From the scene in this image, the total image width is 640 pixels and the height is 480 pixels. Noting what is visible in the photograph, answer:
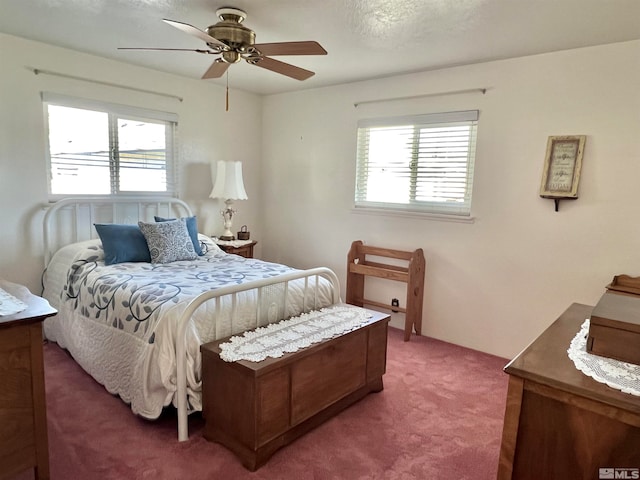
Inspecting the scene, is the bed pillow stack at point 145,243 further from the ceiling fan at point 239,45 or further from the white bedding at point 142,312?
the ceiling fan at point 239,45

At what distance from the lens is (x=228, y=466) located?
191 centimetres

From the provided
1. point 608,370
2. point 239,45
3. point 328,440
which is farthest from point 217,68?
point 608,370

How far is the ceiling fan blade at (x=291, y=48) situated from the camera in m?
2.16

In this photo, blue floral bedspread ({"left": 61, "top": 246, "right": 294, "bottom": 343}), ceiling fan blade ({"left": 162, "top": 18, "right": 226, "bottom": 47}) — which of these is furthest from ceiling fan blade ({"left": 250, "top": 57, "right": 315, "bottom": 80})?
blue floral bedspread ({"left": 61, "top": 246, "right": 294, "bottom": 343})

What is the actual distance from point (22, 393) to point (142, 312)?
755 mm

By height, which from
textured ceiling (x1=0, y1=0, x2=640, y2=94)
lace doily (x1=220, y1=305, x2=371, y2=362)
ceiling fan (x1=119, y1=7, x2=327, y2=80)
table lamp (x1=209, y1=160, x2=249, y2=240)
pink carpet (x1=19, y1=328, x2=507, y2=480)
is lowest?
pink carpet (x1=19, y1=328, x2=507, y2=480)

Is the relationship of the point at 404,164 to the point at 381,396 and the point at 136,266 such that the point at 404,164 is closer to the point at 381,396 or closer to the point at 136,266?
the point at 381,396

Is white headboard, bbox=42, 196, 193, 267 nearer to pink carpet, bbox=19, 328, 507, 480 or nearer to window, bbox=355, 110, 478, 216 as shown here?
pink carpet, bbox=19, 328, 507, 480

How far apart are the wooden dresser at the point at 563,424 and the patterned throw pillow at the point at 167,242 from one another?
103 inches

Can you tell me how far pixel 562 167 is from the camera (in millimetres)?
2889

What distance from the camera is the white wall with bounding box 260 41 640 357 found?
2.73m

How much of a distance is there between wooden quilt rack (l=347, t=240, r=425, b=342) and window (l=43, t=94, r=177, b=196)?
191 cm

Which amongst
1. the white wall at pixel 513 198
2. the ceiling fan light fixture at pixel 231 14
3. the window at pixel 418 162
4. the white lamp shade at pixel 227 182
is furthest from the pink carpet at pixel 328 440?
the ceiling fan light fixture at pixel 231 14

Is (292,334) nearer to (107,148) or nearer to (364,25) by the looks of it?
(364,25)
